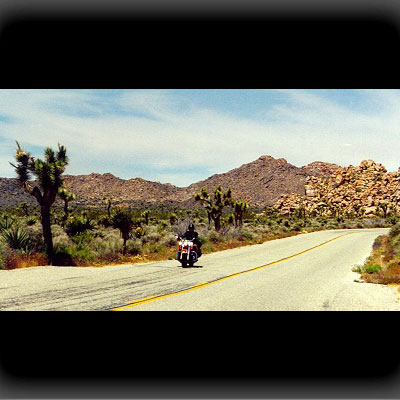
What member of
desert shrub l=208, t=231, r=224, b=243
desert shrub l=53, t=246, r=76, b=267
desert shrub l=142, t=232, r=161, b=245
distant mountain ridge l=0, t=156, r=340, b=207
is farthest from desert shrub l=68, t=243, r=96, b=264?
distant mountain ridge l=0, t=156, r=340, b=207

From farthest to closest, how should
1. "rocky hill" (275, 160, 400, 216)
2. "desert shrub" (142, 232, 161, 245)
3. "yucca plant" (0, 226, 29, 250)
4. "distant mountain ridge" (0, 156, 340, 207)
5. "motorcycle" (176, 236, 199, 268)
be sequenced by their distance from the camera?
"distant mountain ridge" (0, 156, 340, 207)
"rocky hill" (275, 160, 400, 216)
"desert shrub" (142, 232, 161, 245)
"yucca plant" (0, 226, 29, 250)
"motorcycle" (176, 236, 199, 268)

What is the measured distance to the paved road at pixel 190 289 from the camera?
27.3 feet

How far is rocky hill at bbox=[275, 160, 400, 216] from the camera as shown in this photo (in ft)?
421

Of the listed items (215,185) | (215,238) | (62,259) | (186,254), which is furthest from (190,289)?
(215,185)

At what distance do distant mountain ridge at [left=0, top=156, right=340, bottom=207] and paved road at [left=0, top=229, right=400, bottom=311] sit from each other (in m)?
112

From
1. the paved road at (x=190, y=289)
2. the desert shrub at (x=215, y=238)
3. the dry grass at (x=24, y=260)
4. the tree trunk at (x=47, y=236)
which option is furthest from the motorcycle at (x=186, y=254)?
the desert shrub at (x=215, y=238)

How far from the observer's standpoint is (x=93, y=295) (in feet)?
29.8

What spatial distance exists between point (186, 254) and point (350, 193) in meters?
142

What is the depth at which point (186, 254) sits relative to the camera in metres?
15.5

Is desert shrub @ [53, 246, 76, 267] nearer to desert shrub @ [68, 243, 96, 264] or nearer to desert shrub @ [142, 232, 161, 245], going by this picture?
desert shrub @ [68, 243, 96, 264]

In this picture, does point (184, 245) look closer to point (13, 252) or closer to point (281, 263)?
point (281, 263)
